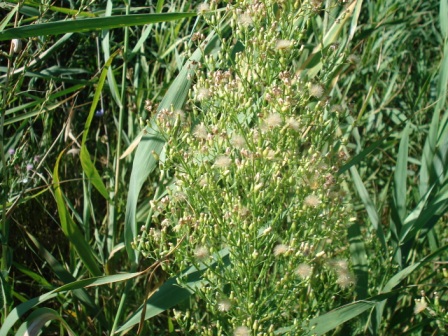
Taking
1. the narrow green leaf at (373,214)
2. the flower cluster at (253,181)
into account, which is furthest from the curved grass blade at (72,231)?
the narrow green leaf at (373,214)

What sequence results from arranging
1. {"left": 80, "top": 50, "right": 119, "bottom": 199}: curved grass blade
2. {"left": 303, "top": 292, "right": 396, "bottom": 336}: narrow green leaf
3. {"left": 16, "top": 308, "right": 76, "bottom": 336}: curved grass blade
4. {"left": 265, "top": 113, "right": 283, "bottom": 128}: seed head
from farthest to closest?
{"left": 80, "top": 50, "right": 119, "bottom": 199}: curved grass blade → {"left": 303, "top": 292, "right": 396, "bottom": 336}: narrow green leaf → {"left": 16, "top": 308, "right": 76, "bottom": 336}: curved grass blade → {"left": 265, "top": 113, "right": 283, "bottom": 128}: seed head

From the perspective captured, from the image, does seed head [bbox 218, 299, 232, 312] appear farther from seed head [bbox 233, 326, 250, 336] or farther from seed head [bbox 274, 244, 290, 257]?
seed head [bbox 274, 244, 290, 257]

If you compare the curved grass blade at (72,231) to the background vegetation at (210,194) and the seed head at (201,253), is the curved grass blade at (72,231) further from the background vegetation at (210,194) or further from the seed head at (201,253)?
the seed head at (201,253)

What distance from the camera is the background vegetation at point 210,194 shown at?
1472 mm

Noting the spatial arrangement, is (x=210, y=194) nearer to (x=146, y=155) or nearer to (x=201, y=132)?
(x=201, y=132)

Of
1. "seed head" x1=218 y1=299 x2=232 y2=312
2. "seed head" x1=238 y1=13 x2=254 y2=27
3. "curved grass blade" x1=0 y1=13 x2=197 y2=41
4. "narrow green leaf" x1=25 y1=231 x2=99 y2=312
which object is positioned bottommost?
"narrow green leaf" x1=25 y1=231 x2=99 y2=312

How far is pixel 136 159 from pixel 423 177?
0.88 metres

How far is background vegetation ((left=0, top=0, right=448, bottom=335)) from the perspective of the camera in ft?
4.83

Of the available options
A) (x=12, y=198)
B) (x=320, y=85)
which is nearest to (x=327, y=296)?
(x=320, y=85)

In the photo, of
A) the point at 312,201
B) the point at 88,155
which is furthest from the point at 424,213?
the point at 88,155

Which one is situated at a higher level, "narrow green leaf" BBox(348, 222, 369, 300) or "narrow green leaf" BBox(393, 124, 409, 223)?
"narrow green leaf" BBox(393, 124, 409, 223)

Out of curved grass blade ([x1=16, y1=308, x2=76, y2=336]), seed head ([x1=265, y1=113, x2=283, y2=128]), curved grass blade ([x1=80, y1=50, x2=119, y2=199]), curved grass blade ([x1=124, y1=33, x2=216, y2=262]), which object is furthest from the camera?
curved grass blade ([x1=80, y1=50, x2=119, y2=199])

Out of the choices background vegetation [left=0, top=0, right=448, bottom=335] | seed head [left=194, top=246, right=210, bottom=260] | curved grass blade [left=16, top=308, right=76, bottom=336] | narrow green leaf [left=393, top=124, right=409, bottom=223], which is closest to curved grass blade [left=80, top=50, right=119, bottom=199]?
background vegetation [left=0, top=0, right=448, bottom=335]

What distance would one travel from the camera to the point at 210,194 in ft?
4.69
